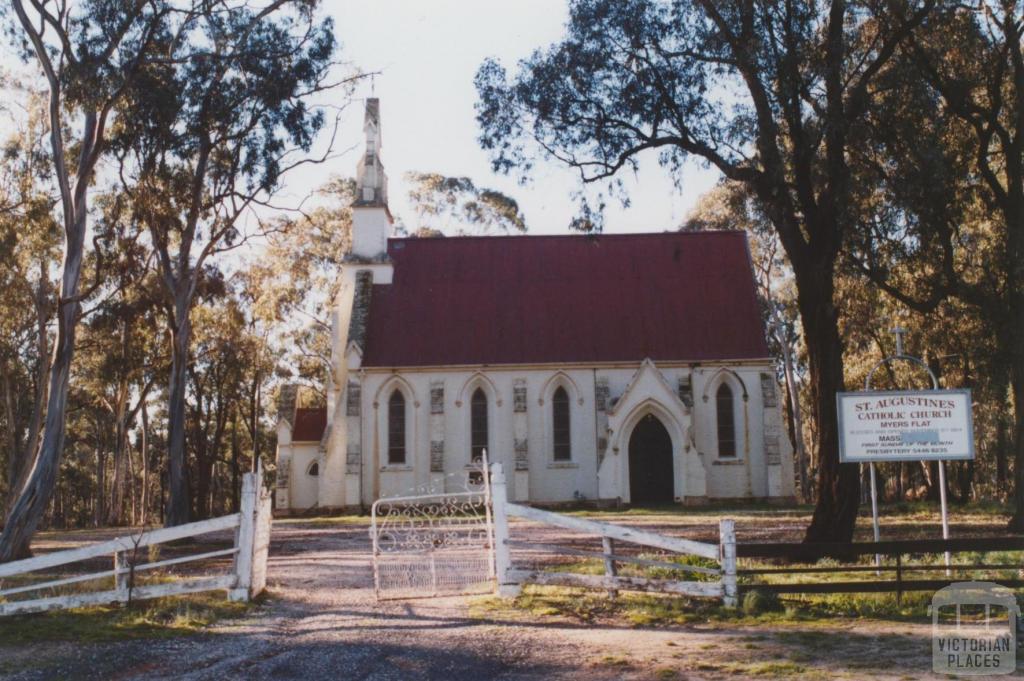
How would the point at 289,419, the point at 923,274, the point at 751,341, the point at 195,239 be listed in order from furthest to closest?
the point at 289,419, the point at 751,341, the point at 195,239, the point at 923,274

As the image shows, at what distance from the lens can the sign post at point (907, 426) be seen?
1409 cm

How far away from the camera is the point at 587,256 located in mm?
42906

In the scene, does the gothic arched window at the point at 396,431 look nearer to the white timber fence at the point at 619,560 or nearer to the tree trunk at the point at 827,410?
the tree trunk at the point at 827,410

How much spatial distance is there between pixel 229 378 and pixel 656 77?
38567 millimetres

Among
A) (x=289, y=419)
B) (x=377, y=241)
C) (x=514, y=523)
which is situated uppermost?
(x=377, y=241)

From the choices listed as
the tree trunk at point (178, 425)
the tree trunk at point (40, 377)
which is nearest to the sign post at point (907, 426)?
the tree trunk at point (178, 425)

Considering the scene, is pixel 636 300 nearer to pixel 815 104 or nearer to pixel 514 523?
pixel 514 523

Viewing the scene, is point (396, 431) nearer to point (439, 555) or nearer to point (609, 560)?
point (439, 555)

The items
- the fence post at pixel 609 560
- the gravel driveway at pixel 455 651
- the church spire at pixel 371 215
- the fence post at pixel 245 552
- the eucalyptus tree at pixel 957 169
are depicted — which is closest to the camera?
the gravel driveway at pixel 455 651

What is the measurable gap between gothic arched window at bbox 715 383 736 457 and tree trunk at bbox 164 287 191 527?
2051cm

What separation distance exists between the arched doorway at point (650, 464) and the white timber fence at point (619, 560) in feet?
83.2

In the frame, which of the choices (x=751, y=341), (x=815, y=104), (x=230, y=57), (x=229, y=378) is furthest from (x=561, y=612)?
(x=229, y=378)

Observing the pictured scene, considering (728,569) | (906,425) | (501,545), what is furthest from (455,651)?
(906,425)

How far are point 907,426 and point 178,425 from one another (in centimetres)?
1822
